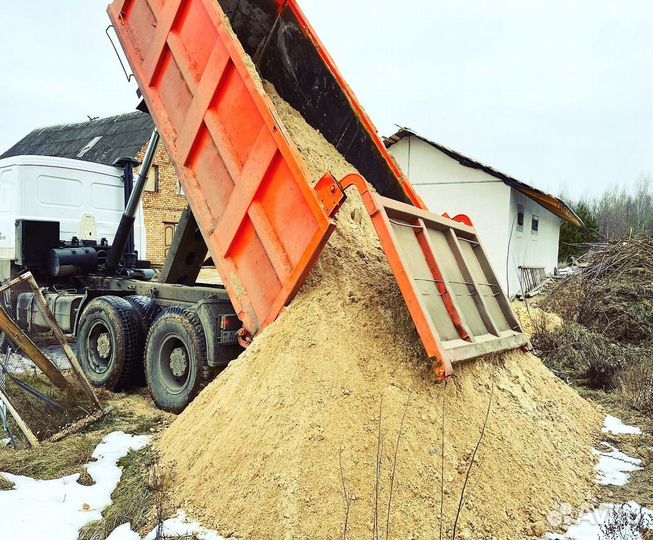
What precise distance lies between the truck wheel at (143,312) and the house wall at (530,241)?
10922 mm

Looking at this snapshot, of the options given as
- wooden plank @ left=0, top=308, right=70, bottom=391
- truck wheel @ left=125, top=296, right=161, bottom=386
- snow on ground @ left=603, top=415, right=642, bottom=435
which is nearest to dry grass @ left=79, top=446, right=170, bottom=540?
wooden plank @ left=0, top=308, right=70, bottom=391

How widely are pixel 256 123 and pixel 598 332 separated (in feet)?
21.2

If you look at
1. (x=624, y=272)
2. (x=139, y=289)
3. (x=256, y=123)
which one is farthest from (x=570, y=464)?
(x=624, y=272)

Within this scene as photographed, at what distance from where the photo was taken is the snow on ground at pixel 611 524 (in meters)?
3.01

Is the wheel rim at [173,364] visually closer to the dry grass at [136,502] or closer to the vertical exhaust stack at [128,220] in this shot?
the dry grass at [136,502]

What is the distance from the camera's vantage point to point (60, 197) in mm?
8219

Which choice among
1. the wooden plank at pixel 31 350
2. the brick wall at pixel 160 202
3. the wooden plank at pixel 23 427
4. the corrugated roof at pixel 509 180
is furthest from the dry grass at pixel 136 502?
the brick wall at pixel 160 202

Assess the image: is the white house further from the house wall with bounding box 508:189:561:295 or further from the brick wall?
the brick wall

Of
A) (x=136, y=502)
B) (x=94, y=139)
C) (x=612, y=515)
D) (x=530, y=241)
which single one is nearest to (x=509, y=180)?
(x=530, y=241)

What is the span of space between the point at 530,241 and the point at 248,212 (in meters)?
15.8

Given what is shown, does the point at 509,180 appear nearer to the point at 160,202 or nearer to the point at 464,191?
the point at 464,191

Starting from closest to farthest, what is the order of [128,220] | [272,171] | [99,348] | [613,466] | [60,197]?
[613,466] < [272,171] < [99,348] < [128,220] < [60,197]

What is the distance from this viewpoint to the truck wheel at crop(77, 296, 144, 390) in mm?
5965

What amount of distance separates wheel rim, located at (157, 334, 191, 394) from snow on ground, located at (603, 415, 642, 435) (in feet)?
11.9
